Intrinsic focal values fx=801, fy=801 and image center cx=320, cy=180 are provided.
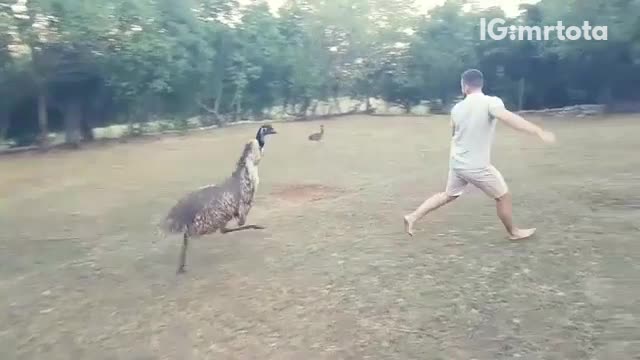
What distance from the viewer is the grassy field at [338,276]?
411 centimetres

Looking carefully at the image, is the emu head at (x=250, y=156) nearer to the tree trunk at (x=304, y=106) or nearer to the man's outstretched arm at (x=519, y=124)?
the man's outstretched arm at (x=519, y=124)

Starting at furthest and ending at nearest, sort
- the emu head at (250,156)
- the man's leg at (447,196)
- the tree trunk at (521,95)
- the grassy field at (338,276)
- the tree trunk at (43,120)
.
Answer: the tree trunk at (521,95)
the tree trunk at (43,120)
the emu head at (250,156)
the man's leg at (447,196)
the grassy field at (338,276)

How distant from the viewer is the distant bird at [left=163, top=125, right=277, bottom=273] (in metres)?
5.61

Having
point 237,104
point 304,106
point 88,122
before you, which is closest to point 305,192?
point 88,122

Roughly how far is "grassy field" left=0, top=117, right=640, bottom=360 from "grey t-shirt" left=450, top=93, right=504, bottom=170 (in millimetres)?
661

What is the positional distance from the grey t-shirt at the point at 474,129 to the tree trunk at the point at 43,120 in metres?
14.7

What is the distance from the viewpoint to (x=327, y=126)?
2186cm

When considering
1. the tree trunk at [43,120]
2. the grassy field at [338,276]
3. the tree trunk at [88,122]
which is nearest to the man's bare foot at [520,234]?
the grassy field at [338,276]

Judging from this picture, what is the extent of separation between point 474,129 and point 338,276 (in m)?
1.43

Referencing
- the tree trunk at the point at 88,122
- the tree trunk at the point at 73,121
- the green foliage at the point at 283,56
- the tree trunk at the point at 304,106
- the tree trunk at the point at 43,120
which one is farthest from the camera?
the tree trunk at the point at 304,106

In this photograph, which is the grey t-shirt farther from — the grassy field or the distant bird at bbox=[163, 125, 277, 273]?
→ the distant bird at bbox=[163, 125, 277, 273]

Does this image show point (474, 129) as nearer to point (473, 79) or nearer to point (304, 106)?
point (473, 79)

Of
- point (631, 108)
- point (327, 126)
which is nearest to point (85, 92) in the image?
point (327, 126)

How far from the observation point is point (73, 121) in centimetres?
1953
